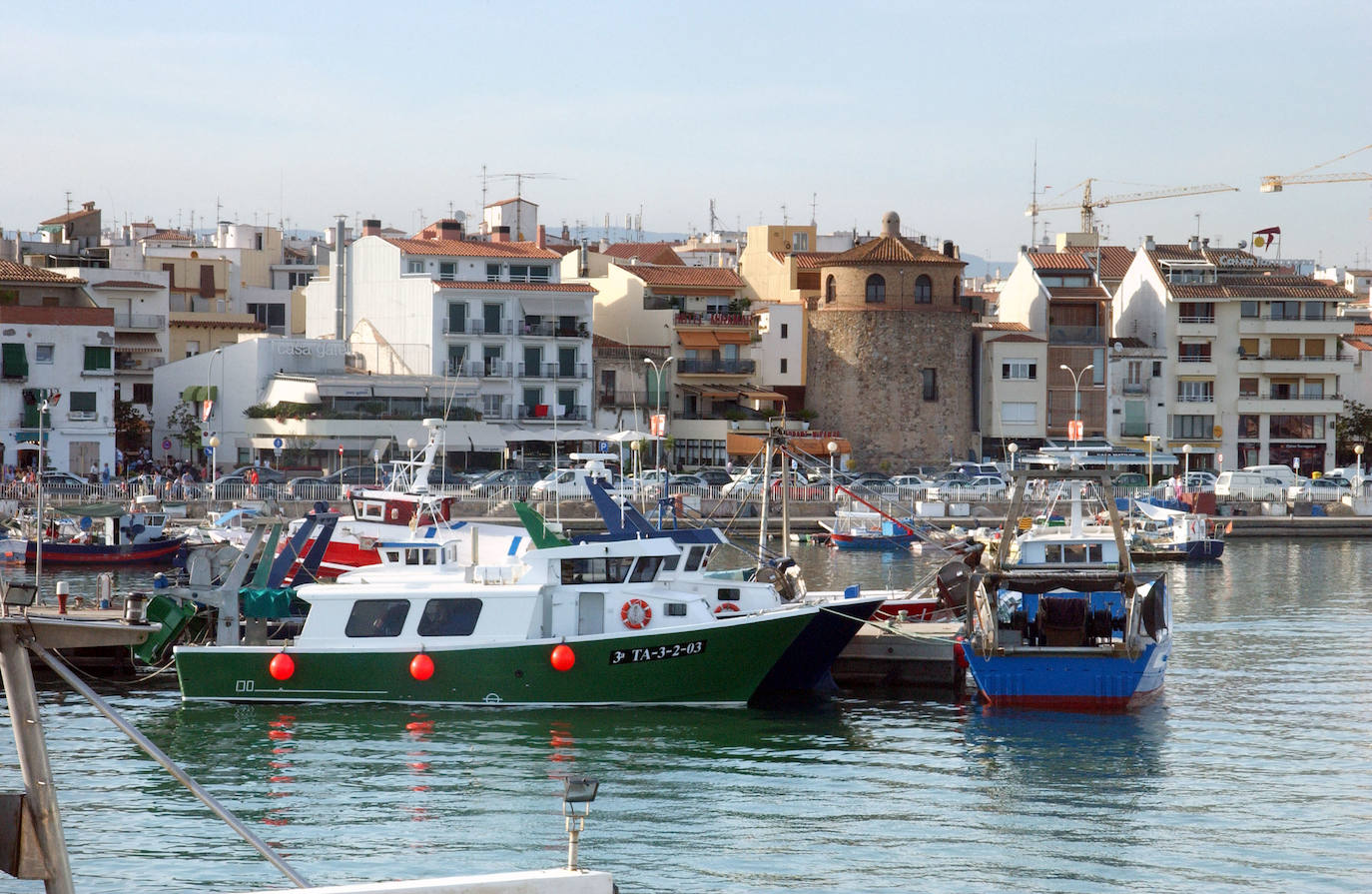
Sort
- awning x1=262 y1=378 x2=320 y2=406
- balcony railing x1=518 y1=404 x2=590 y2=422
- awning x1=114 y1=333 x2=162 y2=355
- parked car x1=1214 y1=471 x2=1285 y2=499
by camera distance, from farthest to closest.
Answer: awning x1=114 y1=333 x2=162 y2=355
balcony railing x1=518 y1=404 x2=590 y2=422
awning x1=262 y1=378 x2=320 y2=406
parked car x1=1214 y1=471 x2=1285 y2=499

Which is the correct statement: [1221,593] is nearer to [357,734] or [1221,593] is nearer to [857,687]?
[857,687]

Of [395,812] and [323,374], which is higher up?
[323,374]

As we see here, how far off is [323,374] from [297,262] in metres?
32.8

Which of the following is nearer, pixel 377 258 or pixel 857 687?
pixel 857 687

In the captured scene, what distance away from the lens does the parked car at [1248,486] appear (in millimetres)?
67781

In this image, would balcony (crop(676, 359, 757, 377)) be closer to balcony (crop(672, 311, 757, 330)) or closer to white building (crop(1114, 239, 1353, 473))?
balcony (crop(672, 311, 757, 330))

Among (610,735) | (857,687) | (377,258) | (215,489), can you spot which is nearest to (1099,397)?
(377,258)

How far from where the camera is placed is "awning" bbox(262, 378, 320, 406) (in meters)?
68.9

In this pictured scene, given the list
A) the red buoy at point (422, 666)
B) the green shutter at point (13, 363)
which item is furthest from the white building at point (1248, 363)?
the red buoy at point (422, 666)

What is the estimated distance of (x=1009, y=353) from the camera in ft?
272

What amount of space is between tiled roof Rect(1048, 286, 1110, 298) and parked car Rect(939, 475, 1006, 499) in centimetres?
2057

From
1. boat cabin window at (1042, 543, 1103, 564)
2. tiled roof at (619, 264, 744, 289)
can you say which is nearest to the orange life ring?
boat cabin window at (1042, 543, 1103, 564)

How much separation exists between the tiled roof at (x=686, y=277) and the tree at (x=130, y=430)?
925 inches

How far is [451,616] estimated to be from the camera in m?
26.6
